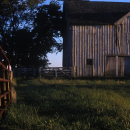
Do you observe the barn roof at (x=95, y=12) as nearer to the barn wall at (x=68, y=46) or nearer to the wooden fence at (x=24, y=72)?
the barn wall at (x=68, y=46)

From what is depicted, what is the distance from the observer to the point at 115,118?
203 inches

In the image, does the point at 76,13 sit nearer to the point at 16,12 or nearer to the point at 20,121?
the point at 16,12

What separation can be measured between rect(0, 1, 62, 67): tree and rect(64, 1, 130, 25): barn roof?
373cm

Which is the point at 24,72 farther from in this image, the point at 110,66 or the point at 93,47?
the point at 110,66

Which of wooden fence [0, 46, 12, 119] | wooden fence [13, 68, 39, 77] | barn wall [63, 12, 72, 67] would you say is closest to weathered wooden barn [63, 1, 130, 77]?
barn wall [63, 12, 72, 67]

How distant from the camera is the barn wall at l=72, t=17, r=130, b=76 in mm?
21797

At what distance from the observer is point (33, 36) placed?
27734 mm

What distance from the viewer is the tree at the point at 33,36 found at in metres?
27.0

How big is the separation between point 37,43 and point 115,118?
23.4m

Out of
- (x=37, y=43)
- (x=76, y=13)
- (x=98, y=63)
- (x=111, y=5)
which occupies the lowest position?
(x=98, y=63)

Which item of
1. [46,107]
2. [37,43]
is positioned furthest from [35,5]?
[46,107]

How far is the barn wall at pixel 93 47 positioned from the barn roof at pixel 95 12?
75 centimetres

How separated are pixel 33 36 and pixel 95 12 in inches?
387

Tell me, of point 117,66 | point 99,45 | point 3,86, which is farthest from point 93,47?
point 3,86
